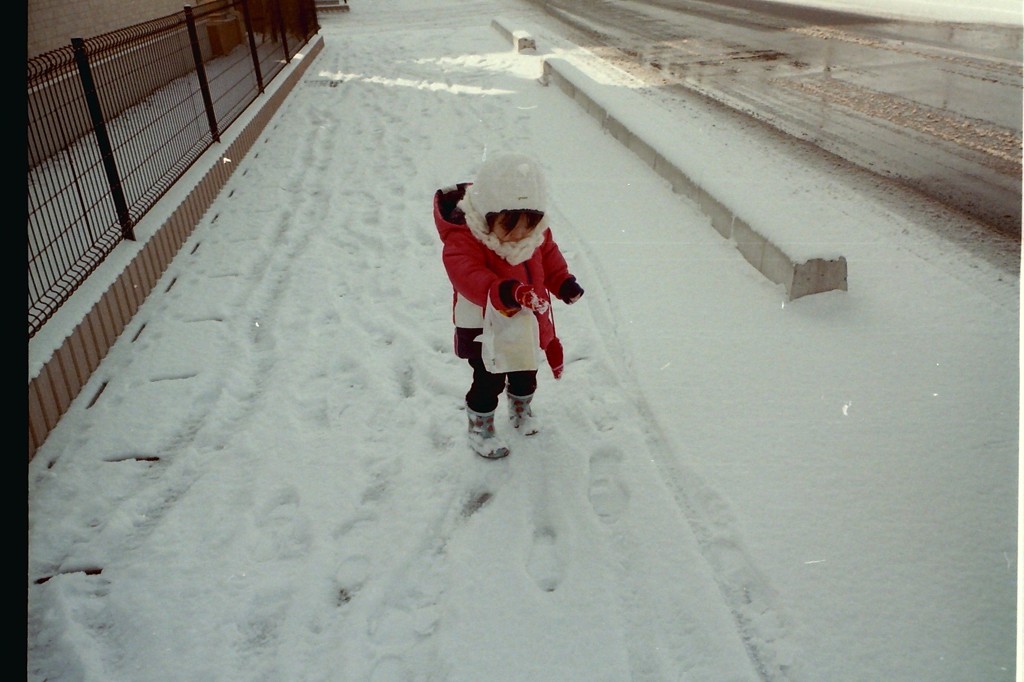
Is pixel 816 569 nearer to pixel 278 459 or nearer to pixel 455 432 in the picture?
pixel 455 432

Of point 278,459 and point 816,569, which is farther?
point 278,459

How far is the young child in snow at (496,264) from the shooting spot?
267 centimetres

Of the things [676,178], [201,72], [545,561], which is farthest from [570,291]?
[201,72]

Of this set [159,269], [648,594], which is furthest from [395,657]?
[159,269]

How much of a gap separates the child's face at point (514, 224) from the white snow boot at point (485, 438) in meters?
0.84

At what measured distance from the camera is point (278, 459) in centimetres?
325

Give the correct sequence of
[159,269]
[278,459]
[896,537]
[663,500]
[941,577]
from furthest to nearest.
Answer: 1. [159,269]
2. [278,459]
3. [663,500]
4. [896,537]
5. [941,577]

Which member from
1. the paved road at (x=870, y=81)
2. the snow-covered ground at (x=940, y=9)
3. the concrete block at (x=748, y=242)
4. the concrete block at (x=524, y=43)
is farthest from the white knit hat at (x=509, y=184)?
the snow-covered ground at (x=940, y=9)

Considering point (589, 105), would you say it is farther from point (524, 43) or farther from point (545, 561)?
point (545, 561)

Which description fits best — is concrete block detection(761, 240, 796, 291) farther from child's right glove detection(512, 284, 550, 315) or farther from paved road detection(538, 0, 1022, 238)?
child's right glove detection(512, 284, 550, 315)

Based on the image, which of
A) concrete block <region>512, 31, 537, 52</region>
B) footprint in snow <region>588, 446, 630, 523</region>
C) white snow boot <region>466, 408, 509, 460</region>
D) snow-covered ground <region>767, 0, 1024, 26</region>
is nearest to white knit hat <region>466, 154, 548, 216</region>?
white snow boot <region>466, 408, 509, 460</region>

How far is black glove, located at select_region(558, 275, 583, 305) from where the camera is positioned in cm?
289

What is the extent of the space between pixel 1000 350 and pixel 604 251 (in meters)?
2.44

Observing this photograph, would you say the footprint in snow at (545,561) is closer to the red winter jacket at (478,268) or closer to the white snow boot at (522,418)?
the white snow boot at (522,418)
